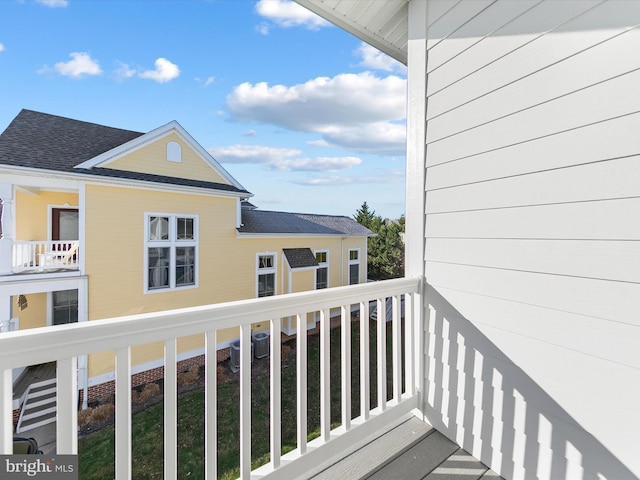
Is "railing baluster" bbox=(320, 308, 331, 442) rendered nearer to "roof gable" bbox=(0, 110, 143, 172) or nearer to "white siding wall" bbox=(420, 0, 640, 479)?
"white siding wall" bbox=(420, 0, 640, 479)

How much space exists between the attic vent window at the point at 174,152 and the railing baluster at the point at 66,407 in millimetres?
5989

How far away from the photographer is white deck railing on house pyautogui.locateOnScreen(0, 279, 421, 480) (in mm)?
670

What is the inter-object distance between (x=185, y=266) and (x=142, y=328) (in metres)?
5.57

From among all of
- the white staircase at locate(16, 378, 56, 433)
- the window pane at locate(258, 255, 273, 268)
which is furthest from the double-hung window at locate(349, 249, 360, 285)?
the white staircase at locate(16, 378, 56, 433)

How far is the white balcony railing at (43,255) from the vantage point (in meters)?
3.82

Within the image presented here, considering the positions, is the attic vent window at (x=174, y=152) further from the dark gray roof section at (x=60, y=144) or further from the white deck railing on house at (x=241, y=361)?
the white deck railing on house at (x=241, y=361)

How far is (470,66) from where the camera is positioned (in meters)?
1.35

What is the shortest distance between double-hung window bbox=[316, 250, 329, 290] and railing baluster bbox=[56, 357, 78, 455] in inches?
291

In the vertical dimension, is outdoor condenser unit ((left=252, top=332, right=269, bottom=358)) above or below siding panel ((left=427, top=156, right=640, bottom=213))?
below

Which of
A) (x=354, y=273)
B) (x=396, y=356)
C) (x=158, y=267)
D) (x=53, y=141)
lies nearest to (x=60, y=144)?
(x=53, y=141)

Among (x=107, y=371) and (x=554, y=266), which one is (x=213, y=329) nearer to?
(x=554, y=266)

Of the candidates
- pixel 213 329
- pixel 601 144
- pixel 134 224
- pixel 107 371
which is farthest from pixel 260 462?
pixel 134 224

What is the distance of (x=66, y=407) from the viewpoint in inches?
28.3

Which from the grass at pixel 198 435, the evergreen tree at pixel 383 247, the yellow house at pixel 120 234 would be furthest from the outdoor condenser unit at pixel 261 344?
the evergreen tree at pixel 383 247
